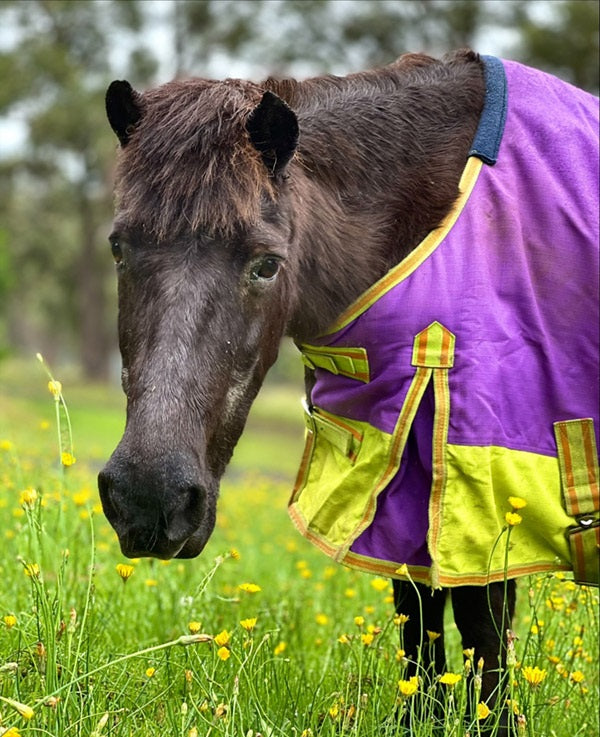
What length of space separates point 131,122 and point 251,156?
1.25ft

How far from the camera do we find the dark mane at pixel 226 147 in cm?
226

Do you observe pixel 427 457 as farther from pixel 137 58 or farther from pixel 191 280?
pixel 137 58

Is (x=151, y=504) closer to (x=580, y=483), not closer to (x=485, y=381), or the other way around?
(x=485, y=381)

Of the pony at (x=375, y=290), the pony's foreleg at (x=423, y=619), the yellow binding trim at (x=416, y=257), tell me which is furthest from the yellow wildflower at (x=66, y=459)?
the pony's foreleg at (x=423, y=619)

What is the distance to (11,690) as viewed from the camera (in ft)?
7.78

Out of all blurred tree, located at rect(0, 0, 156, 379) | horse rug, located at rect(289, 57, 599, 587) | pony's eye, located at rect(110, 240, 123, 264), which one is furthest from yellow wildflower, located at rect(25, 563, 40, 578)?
blurred tree, located at rect(0, 0, 156, 379)

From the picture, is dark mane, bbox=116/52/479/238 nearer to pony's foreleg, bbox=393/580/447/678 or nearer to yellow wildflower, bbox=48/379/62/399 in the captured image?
yellow wildflower, bbox=48/379/62/399

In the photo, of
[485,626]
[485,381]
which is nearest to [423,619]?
[485,626]

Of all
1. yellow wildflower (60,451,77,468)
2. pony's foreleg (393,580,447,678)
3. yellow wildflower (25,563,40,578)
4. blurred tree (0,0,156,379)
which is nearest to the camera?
yellow wildflower (25,563,40,578)

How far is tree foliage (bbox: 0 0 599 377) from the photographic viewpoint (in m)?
22.6

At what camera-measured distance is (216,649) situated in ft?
9.31

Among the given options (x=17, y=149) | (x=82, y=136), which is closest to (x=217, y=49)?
(x=82, y=136)

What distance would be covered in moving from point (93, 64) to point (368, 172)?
99.9ft

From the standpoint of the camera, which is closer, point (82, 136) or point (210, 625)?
point (210, 625)
